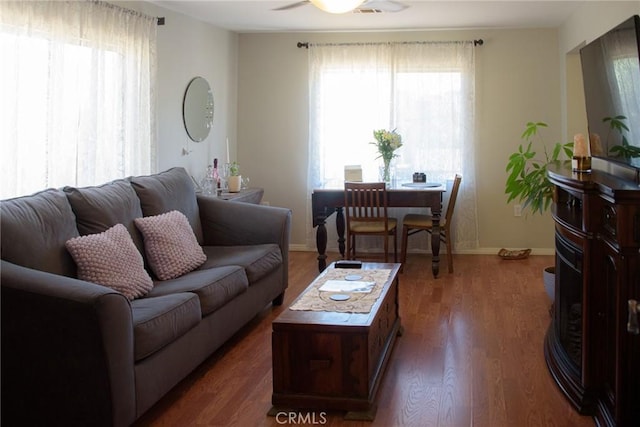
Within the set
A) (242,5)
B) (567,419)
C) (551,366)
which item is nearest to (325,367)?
(567,419)

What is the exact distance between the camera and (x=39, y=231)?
114 inches

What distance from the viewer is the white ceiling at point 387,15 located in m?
5.13

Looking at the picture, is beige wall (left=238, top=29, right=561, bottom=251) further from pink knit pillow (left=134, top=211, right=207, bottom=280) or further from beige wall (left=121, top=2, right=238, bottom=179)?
pink knit pillow (left=134, top=211, right=207, bottom=280)

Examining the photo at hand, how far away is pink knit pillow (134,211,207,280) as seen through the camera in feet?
11.9

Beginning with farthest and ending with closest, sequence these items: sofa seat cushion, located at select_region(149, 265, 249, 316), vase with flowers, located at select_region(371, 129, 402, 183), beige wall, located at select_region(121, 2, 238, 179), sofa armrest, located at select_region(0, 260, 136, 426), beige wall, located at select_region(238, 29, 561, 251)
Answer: beige wall, located at select_region(238, 29, 561, 251), vase with flowers, located at select_region(371, 129, 402, 183), beige wall, located at select_region(121, 2, 238, 179), sofa seat cushion, located at select_region(149, 265, 249, 316), sofa armrest, located at select_region(0, 260, 136, 426)

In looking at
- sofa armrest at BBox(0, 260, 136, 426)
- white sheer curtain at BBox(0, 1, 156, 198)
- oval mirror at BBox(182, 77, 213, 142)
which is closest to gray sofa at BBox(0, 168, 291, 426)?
sofa armrest at BBox(0, 260, 136, 426)

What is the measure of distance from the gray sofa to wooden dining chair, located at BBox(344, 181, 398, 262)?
5.76 feet

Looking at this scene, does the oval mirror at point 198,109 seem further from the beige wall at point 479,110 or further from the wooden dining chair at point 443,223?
the wooden dining chair at point 443,223

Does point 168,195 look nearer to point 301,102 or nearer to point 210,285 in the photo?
point 210,285

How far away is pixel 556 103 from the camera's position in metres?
6.23

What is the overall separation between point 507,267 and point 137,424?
399 cm

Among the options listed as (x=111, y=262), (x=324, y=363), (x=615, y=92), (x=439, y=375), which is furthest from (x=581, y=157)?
(x=111, y=262)

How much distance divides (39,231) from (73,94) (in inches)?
54.3

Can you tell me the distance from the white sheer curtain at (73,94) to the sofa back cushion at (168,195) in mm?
418
